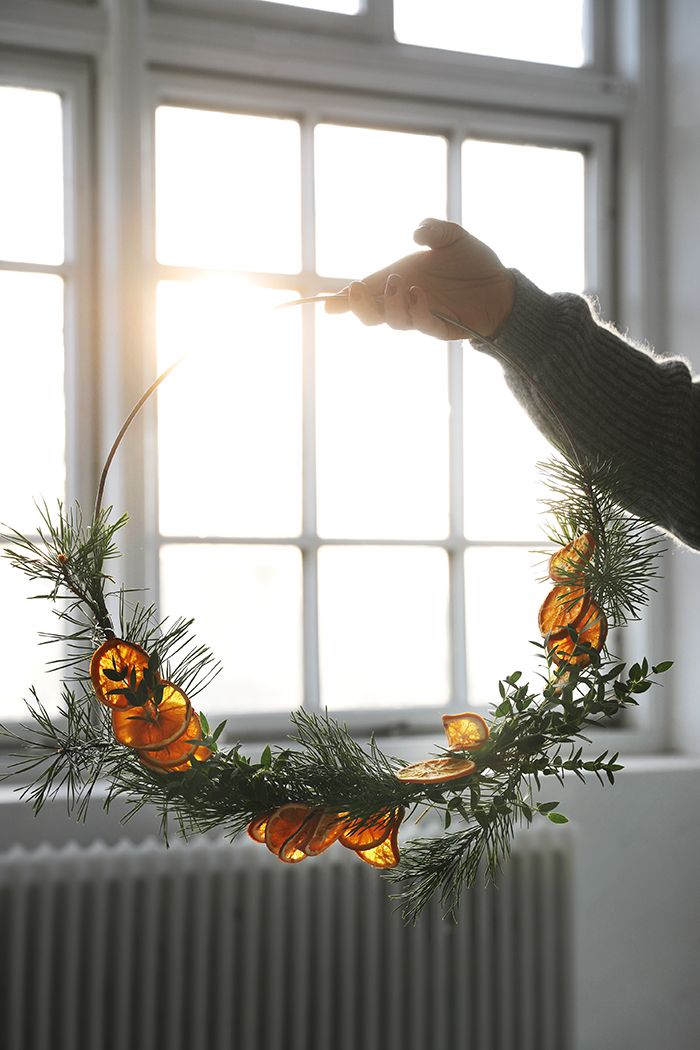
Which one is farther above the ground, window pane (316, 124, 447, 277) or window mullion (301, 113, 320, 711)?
window pane (316, 124, 447, 277)

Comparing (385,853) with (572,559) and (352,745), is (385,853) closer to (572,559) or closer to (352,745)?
(352,745)

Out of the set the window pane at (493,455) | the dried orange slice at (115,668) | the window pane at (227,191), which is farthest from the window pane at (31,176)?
the dried orange slice at (115,668)

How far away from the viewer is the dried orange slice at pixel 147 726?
0.63 metres

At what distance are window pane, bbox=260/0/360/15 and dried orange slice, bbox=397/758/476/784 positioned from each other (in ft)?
5.86

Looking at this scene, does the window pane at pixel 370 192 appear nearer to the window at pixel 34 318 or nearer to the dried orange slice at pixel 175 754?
the window at pixel 34 318

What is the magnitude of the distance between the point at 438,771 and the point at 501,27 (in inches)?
76.9

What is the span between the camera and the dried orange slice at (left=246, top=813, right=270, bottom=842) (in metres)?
0.66

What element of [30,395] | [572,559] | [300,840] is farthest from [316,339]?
[300,840]

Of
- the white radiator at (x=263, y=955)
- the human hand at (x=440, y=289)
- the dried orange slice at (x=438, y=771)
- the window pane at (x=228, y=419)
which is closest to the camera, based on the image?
the dried orange slice at (x=438, y=771)

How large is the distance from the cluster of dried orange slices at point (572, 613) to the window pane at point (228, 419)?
133 cm

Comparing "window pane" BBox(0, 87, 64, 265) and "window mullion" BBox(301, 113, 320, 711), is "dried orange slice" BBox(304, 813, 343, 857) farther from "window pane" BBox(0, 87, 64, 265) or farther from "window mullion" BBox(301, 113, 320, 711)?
"window pane" BBox(0, 87, 64, 265)

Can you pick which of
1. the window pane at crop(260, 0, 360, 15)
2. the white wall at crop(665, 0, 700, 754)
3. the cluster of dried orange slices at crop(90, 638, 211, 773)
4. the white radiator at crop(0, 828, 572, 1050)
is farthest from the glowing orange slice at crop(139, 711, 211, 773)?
the window pane at crop(260, 0, 360, 15)

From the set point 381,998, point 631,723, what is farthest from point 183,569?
point 631,723

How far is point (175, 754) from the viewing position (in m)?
0.64
